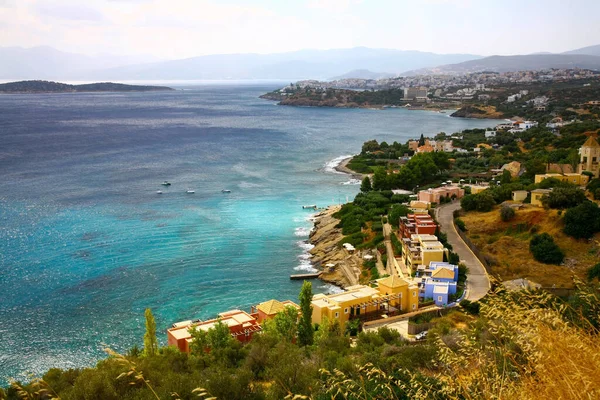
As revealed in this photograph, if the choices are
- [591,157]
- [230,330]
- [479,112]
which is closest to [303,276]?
[230,330]

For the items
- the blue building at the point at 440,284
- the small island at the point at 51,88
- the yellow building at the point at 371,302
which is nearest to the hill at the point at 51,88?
the small island at the point at 51,88

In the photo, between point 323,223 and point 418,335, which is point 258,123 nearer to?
point 323,223

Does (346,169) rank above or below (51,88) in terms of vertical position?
below

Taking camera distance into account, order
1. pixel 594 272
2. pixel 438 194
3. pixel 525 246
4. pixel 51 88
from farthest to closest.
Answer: pixel 51 88
pixel 438 194
pixel 525 246
pixel 594 272

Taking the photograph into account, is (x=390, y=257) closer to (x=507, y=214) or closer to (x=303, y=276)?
(x=303, y=276)

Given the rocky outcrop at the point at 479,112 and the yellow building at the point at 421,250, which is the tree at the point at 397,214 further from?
the rocky outcrop at the point at 479,112

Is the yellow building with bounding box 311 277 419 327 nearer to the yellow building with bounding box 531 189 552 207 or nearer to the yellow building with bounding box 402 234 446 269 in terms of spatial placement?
the yellow building with bounding box 402 234 446 269
